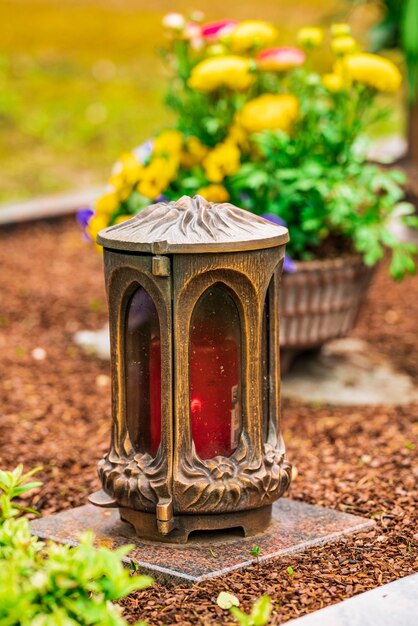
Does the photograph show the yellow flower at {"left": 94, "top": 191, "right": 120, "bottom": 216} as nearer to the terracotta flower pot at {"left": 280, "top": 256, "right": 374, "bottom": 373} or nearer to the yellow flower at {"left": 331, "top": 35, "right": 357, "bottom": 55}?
the terracotta flower pot at {"left": 280, "top": 256, "right": 374, "bottom": 373}

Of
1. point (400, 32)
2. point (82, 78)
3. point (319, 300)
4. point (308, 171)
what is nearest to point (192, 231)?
point (308, 171)

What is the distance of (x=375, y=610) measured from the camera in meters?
2.33

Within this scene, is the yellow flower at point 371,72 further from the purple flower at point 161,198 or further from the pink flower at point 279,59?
the purple flower at point 161,198

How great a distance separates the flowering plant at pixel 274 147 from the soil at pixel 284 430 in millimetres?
729

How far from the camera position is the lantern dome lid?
2.64 metres

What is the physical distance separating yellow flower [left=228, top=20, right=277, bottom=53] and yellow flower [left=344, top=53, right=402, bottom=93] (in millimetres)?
Result: 439

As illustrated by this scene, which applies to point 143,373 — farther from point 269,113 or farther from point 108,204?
point 269,113

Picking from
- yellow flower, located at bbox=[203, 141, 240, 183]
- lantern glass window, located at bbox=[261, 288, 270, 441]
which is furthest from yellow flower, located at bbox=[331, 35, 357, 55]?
lantern glass window, located at bbox=[261, 288, 270, 441]

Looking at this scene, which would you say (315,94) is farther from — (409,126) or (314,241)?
(409,126)

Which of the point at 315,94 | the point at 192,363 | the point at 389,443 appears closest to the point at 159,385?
the point at 192,363

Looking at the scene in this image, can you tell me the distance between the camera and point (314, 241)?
470cm

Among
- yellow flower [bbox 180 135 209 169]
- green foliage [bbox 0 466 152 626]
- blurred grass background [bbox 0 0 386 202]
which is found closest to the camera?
green foliage [bbox 0 466 152 626]

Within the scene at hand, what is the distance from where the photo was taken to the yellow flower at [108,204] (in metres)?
4.64

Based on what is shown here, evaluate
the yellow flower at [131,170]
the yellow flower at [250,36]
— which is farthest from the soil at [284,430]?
the yellow flower at [250,36]
